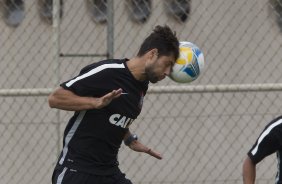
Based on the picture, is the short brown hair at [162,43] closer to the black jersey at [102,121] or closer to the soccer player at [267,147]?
the black jersey at [102,121]

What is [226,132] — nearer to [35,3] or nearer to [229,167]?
[229,167]

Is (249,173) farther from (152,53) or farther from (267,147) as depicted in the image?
(152,53)

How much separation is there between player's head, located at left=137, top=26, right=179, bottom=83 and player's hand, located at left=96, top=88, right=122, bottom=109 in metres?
0.38

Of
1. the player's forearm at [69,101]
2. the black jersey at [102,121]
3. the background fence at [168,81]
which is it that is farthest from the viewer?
the background fence at [168,81]

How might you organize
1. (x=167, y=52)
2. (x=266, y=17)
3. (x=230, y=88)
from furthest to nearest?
(x=266, y=17)
(x=230, y=88)
(x=167, y=52)

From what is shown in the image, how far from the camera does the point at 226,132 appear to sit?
26.5 ft

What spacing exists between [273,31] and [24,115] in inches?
96.8

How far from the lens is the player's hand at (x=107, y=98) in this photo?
205 inches

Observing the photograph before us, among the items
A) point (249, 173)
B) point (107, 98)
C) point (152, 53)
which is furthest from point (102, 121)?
point (249, 173)

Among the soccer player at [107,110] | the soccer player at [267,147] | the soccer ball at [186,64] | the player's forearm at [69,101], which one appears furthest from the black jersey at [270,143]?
the player's forearm at [69,101]

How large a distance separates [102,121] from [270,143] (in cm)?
113

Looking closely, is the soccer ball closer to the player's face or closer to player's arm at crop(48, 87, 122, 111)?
the player's face

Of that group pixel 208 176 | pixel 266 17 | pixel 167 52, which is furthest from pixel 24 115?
pixel 167 52

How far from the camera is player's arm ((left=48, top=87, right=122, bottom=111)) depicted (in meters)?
5.26
